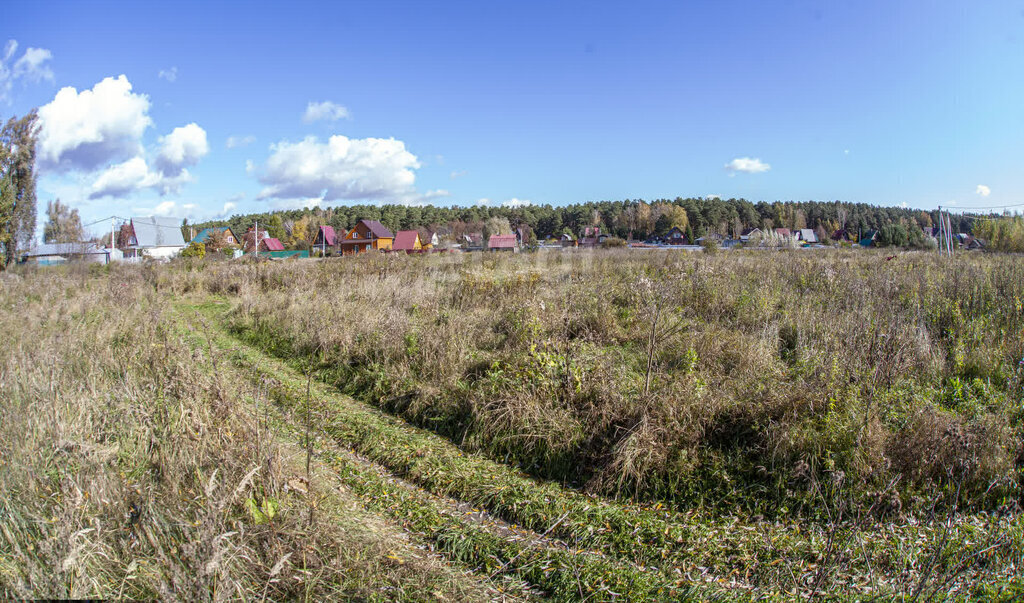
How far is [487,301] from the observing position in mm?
10125

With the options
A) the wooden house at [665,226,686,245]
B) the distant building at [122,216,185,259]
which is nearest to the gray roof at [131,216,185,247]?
the distant building at [122,216,185,259]

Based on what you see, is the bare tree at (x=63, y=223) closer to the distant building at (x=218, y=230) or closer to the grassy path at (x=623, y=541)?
the distant building at (x=218, y=230)

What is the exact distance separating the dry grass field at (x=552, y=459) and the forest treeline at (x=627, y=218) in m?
82.9

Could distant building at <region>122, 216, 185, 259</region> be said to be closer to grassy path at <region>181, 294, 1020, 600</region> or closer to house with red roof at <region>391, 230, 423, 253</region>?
house with red roof at <region>391, 230, 423, 253</region>

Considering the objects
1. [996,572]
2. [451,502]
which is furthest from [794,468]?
[451,502]

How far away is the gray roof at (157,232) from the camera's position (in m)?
54.9

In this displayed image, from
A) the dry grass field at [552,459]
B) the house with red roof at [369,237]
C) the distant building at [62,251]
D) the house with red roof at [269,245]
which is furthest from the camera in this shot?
the house with red roof at [269,245]

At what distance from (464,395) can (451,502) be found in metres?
1.90

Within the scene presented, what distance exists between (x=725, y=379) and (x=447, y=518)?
328 cm

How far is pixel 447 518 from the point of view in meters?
4.01

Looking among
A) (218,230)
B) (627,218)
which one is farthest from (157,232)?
(627,218)

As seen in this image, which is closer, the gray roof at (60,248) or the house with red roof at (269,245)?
the gray roof at (60,248)

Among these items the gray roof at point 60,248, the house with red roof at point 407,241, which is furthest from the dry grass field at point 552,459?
the house with red roof at point 407,241

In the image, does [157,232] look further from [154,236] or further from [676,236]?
[676,236]
